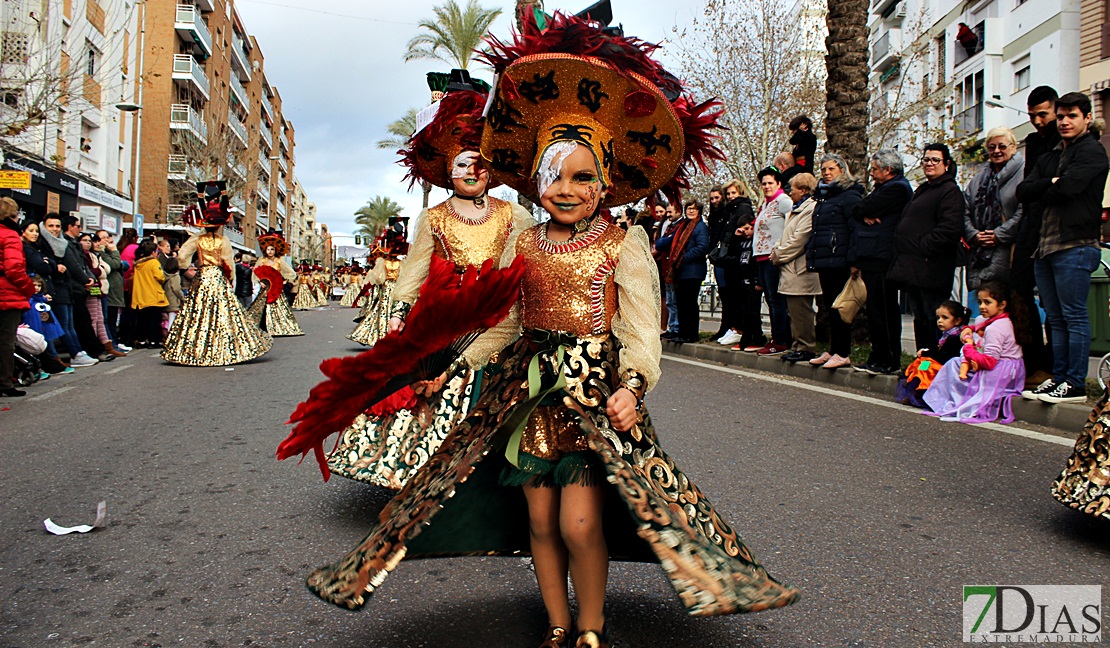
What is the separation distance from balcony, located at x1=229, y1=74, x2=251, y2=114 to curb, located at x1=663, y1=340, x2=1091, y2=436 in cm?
6032

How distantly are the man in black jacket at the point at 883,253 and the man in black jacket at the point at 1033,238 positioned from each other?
1266 millimetres

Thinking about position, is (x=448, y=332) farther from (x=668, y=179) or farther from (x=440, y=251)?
(x=440, y=251)

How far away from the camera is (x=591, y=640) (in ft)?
8.41

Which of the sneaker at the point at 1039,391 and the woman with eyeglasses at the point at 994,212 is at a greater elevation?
the woman with eyeglasses at the point at 994,212

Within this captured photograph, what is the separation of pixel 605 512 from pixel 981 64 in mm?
33597

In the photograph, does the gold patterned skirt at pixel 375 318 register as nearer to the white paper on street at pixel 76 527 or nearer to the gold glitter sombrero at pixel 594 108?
the white paper on street at pixel 76 527

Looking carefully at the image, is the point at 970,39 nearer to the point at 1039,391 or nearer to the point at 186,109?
the point at 1039,391

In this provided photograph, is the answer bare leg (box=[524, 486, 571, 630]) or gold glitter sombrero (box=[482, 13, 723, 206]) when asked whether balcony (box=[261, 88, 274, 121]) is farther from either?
bare leg (box=[524, 486, 571, 630])

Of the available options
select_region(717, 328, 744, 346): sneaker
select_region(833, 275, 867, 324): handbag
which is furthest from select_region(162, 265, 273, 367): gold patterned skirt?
select_region(833, 275, 867, 324): handbag

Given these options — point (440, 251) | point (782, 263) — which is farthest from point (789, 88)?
point (440, 251)

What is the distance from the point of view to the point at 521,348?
289cm

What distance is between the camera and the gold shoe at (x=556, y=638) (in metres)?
2.62

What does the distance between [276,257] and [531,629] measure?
1662 cm

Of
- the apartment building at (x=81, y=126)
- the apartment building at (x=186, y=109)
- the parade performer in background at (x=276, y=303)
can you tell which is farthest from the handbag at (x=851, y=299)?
the apartment building at (x=186, y=109)
